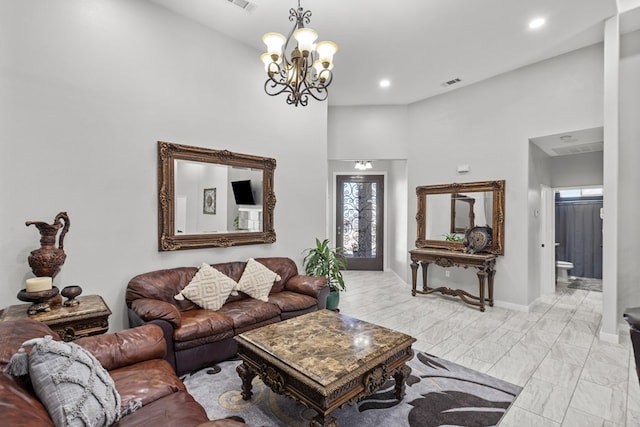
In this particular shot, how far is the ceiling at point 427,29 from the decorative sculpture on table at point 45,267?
2.52 metres

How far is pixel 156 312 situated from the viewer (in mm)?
2496

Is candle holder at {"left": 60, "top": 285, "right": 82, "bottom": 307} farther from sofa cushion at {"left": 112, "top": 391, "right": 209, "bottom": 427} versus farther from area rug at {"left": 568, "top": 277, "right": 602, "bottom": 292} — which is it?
area rug at {"left": 568, "top": 277, "right": 602, "bottom": 292}

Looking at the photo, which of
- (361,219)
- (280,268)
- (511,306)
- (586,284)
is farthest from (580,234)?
(280,268)

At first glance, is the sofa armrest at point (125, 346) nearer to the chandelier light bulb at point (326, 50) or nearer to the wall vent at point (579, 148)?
the chandelier light bulb at point (326, 50)

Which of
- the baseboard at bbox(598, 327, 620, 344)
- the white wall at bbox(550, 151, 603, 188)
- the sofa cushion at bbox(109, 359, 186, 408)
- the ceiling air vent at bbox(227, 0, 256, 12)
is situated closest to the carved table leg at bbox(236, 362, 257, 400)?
the sofa cushion at bbox(109, 359, 186, 408)

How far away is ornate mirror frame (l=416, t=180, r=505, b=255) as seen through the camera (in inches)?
185

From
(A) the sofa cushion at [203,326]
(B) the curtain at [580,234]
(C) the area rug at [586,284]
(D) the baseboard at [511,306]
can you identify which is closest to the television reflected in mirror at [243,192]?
(A) the sofa cushion at [203,326]

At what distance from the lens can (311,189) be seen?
475cm

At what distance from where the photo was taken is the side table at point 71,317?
2.11m

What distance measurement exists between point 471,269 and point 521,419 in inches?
126

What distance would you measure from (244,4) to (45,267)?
303 centimetres

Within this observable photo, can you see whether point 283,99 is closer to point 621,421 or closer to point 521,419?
point 521,419

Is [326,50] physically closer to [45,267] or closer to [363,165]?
[45,267]

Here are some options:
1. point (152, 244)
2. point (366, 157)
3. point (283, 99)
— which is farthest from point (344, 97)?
point (152, 244)
